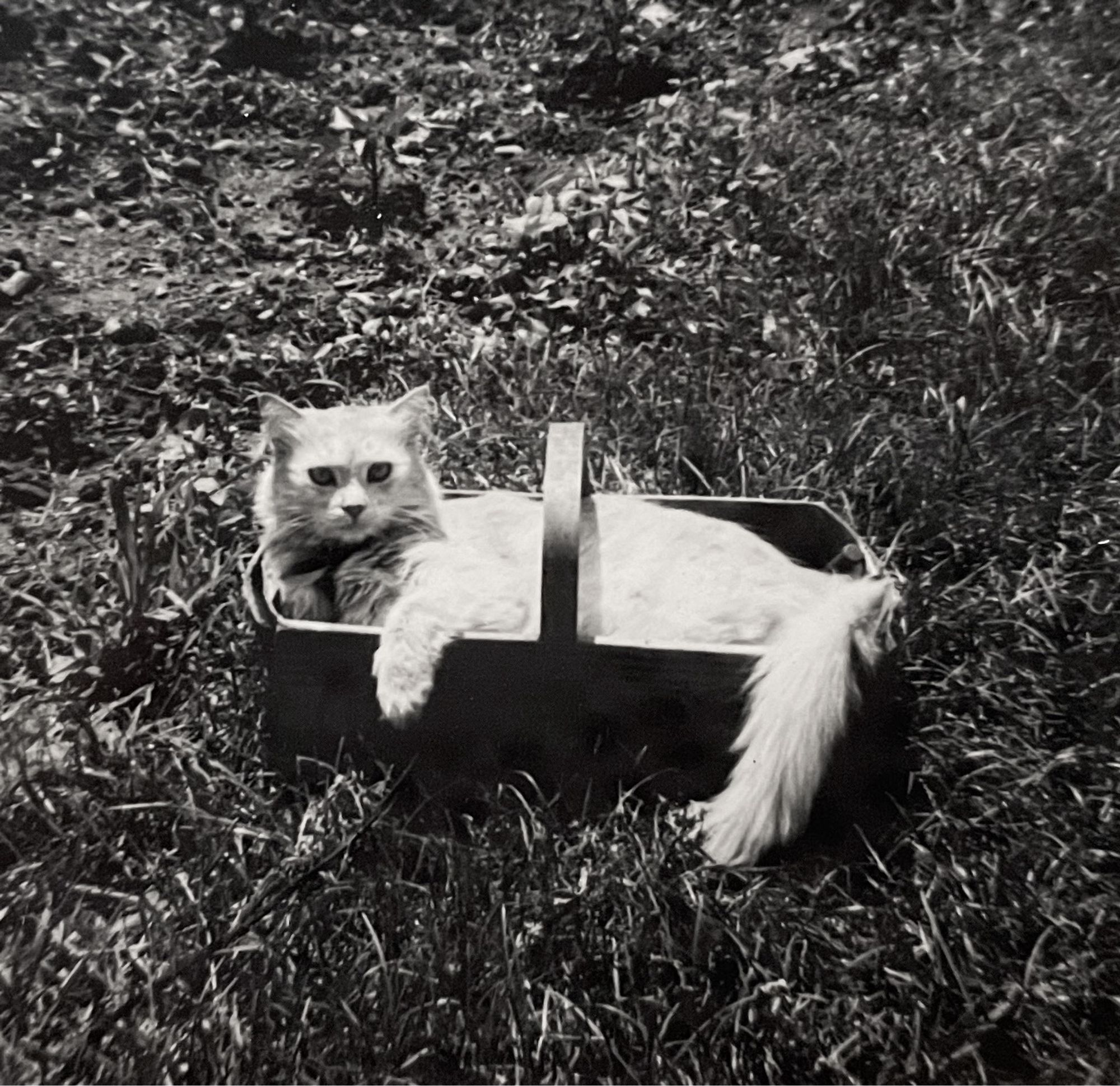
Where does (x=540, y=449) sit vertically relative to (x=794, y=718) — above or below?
above

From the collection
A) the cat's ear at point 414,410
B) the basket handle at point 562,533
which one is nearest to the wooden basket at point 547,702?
the basket handle at point 562,533

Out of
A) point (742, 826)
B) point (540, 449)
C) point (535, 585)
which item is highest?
point (540, 449)

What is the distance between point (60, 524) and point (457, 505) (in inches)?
29.4

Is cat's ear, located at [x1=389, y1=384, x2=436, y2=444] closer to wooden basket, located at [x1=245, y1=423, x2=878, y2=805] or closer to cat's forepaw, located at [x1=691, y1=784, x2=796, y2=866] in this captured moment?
wooden basket, located at [x1=245, y1=423, x2=878, y2=805]

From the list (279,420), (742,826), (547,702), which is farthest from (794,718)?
(279,420)

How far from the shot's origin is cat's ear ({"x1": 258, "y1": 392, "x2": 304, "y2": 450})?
1826 millimetres

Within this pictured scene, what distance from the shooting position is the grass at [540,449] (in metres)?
1.42

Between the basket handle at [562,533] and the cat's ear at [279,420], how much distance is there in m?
0.58

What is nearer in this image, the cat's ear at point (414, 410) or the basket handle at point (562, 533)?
the basket handle at point (562, 533)

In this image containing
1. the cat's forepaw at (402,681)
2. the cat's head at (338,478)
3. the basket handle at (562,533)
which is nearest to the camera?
the basket handle at (562,533)

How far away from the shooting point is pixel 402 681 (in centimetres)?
156

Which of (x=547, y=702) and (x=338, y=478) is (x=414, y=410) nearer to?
(x=338, y=478)

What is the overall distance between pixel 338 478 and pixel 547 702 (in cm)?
60

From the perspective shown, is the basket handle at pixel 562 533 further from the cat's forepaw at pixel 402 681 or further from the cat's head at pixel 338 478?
the cat's head at pixel 338 478
